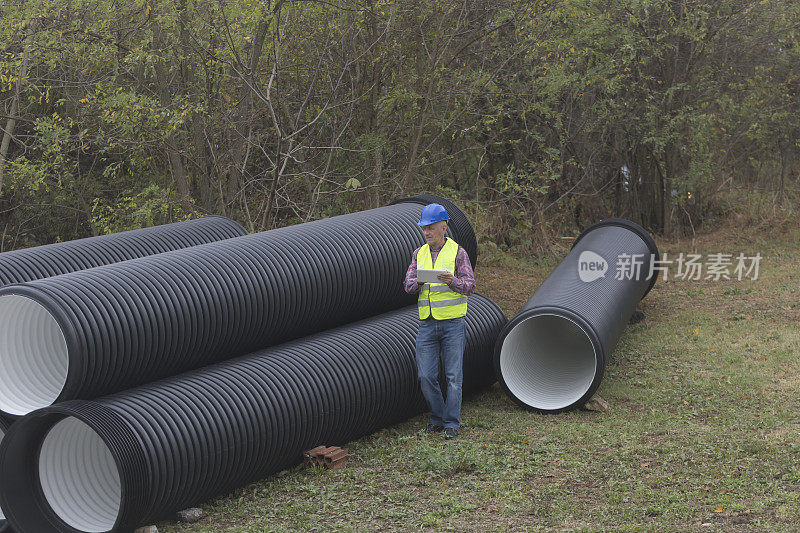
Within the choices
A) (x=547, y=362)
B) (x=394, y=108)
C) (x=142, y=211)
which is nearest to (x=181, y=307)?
(x=547, y=362)

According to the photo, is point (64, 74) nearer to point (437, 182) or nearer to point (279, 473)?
point (437, 182)

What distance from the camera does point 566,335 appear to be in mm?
8711

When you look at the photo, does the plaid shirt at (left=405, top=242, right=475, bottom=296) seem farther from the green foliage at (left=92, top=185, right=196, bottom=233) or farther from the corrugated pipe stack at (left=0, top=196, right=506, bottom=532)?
the green foliage at (left=92, top=185, right=196, bottom=233)

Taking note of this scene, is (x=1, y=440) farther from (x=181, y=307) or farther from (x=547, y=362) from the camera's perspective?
(x=547, y=362)

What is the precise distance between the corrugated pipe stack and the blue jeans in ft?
1.13

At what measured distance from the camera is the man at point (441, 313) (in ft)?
22.4

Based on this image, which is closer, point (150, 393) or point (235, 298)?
point (150, 393)

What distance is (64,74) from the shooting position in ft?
38.3


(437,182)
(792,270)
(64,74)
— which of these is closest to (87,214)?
(64,74)

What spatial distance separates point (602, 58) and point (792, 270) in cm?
487

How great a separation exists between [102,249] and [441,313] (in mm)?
3061

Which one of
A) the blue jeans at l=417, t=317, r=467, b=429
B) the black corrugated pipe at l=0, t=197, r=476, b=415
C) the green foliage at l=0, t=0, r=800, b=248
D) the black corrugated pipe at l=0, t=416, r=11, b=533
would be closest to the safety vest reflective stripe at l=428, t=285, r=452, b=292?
the blue jeans at l=417, t=317, r=467, b=429

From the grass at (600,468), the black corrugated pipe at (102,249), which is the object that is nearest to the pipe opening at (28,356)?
the black corrugated pipe at (102,249)

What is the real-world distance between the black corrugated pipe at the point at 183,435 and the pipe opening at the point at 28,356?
0.36 metres
